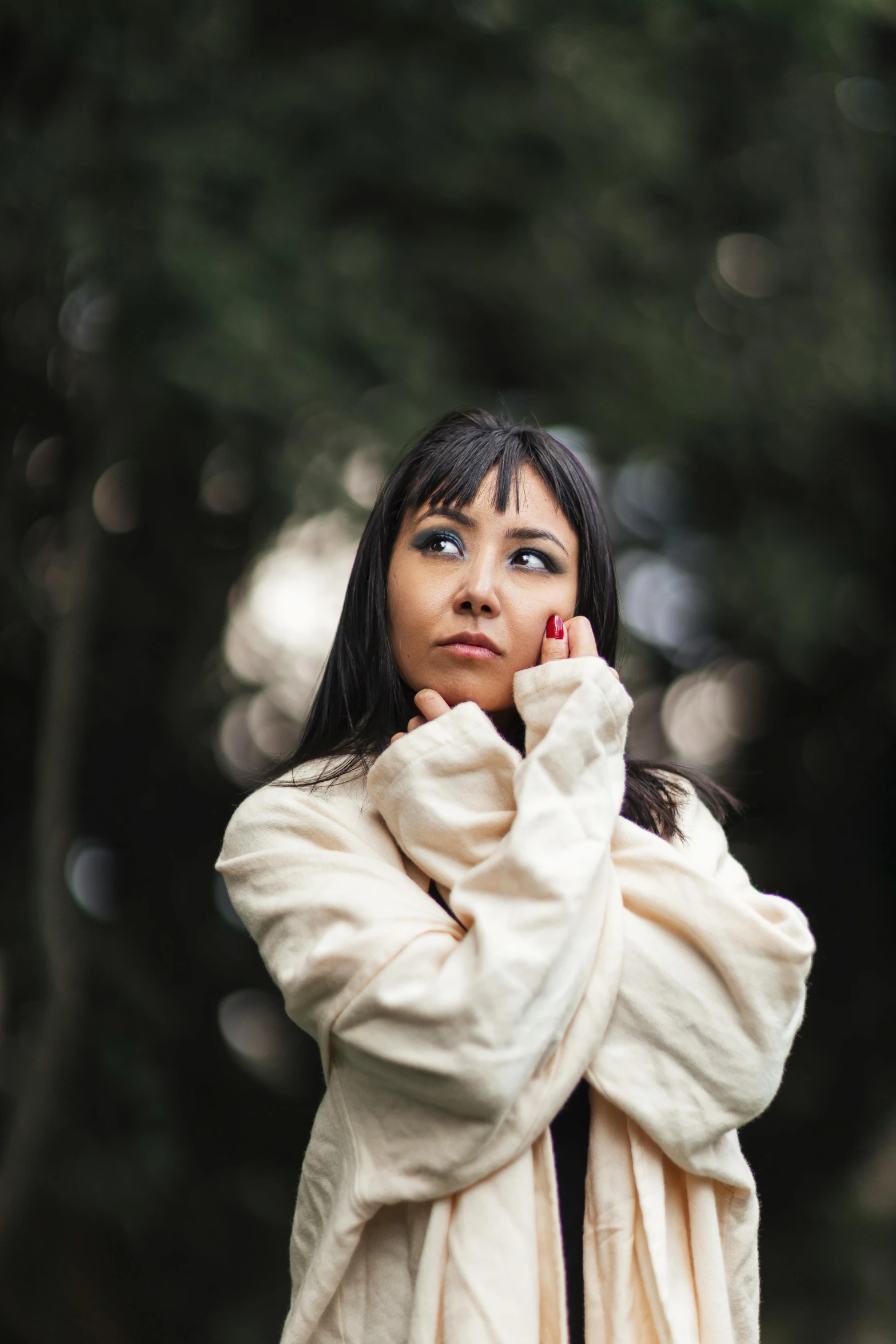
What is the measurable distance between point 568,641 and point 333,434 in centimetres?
231

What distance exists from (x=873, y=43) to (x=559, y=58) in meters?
1.79

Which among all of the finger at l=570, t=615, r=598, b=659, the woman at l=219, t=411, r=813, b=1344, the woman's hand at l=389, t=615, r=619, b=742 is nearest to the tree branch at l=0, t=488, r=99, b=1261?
the woman at l=219, t=411, r=813, b=1344

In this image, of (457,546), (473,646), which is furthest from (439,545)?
(473,646)

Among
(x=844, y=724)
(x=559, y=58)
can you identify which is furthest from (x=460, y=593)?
(x=844, y=724)

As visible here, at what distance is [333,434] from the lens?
374cm

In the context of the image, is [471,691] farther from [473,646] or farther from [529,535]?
[529,535]

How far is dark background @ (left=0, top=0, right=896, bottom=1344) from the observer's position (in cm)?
355

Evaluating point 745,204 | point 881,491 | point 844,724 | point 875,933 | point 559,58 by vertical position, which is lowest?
point 875,933

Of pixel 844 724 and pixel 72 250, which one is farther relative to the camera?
pixel 844 724

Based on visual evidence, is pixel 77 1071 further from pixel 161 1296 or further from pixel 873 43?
pixel 873 43

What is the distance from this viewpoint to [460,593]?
5.18 feet

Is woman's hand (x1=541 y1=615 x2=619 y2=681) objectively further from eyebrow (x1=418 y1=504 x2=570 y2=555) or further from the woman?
eyebrow (x1=418 y1=504 x2=570 y2=555)

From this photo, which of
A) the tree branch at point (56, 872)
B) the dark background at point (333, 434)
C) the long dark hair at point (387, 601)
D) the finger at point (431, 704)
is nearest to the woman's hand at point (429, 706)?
the finger at point (431, 704)

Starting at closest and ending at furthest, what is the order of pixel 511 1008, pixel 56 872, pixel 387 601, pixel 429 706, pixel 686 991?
pixel 511 1008, pixel 686 991, pixel 429 706, pixel 387 601, pixel 56 872
